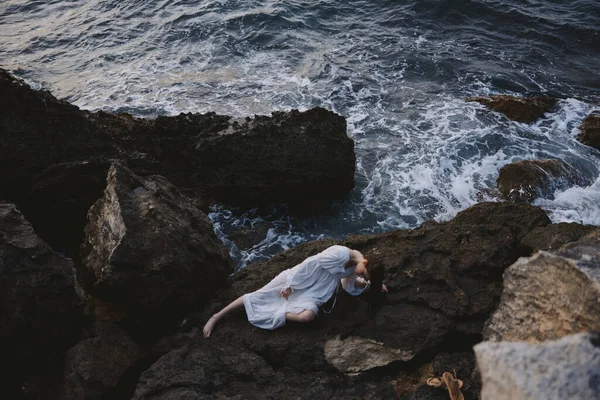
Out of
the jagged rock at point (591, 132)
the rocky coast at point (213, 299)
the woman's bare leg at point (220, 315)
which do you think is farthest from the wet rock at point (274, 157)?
the jagged rock at point (591, 132)

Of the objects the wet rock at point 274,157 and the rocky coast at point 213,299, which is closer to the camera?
the rocky coast at point 213,299

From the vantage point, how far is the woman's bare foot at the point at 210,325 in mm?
5605

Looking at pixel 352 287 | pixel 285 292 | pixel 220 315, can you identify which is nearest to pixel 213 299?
pixel 220 315

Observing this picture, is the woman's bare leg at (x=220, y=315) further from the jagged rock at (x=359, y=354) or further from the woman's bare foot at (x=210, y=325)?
the jagged rock at (x=359, y=354)

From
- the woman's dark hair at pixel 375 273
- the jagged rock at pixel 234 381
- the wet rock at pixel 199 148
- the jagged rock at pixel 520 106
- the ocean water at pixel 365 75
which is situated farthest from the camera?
the jagged rock at pixel 520 106

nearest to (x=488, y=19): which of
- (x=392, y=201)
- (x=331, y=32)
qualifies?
(x=331, y=32)

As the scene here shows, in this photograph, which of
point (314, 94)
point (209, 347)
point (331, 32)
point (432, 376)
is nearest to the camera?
point (432, 376)

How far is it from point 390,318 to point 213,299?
2358 millimetres

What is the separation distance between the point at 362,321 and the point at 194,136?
5.81 meters

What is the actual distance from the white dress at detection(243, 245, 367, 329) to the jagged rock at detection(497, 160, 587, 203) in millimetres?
5557

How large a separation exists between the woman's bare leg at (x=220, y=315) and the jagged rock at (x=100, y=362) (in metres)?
0.82

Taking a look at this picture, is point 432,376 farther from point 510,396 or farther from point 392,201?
point 392,201

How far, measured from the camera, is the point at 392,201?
10.2 metres

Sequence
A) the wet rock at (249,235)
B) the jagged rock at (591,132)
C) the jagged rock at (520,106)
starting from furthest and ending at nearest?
the jagged rock at (520,106)
the jagged rock at (591,132)
the wet rock at (249,235)
